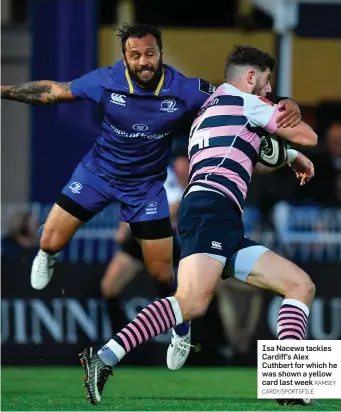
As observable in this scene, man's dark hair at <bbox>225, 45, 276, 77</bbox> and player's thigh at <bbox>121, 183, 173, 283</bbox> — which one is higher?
man's dark hair at <bbox>225, 45, 276, 77</bbox>

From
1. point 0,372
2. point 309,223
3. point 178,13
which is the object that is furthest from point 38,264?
point 178,13

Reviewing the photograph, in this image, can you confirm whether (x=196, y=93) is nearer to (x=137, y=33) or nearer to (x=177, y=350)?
(x=137, y=33)

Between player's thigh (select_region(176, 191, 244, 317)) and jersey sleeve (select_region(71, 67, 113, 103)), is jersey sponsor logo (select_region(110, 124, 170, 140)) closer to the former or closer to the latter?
jersey sleeve (select_region(71, 67, 113, 103))

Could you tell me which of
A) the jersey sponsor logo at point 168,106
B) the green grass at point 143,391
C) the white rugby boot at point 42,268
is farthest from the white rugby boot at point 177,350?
the jersey sponsor logo at point 168,106

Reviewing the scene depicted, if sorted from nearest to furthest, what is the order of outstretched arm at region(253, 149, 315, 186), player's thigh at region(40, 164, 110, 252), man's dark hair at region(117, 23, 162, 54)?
outstretched arm at region(253, 149, 315, 186) → man's dark hair at region(117, 23, 162, 54) → player's thigh at region(40, 164, 110, 252)

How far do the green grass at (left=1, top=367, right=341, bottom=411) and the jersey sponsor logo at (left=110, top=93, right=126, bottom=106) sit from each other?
2212 millimetres

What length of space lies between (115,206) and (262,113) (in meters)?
7.67

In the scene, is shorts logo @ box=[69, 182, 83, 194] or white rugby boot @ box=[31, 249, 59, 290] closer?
shorts logo @ box=[69, 182, 83, 194]

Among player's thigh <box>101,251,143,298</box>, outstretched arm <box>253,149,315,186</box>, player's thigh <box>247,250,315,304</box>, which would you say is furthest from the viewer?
player's thigh <box>101,251,143,298</box>

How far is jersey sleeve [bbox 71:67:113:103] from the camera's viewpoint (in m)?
10.1

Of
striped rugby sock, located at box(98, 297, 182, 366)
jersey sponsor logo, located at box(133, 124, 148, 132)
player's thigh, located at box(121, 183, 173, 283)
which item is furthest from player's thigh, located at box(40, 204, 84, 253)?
striped rugby sock, located at box(98, 297, 182, 366)

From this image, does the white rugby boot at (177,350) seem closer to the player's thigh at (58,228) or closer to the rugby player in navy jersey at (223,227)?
the player's thigh at (58,228)

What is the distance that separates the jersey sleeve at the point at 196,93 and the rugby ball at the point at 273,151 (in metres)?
1.02

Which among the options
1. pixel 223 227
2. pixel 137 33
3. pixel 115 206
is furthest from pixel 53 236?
pixel 115 206
